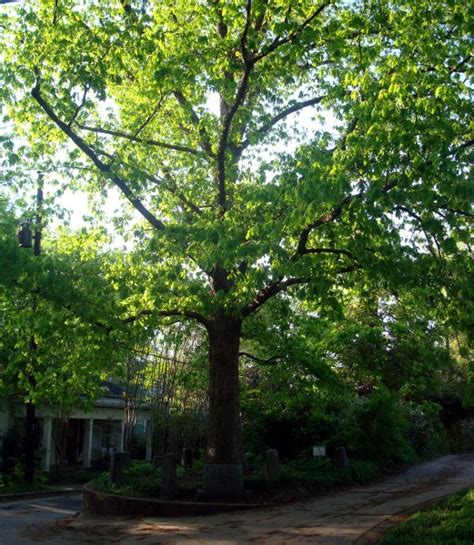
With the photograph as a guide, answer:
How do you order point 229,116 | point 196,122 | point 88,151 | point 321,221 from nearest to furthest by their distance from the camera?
1. point 321,221
2. point 229,116
3. point 88,151
4. point 196,122

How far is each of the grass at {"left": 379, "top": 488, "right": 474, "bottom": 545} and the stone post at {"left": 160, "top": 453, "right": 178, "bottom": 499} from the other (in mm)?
5872

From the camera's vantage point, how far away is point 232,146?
1560cm

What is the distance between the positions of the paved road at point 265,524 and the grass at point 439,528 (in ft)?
1.89

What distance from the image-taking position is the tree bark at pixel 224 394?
14531mm

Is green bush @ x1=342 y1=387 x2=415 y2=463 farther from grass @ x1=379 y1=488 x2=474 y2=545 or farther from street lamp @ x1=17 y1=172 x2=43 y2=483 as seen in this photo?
street lamp @ x1=17 y1=172 x2=43 y2=483

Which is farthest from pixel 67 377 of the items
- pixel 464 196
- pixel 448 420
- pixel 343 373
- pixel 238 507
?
pixel 448 420

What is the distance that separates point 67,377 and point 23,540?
377 cm

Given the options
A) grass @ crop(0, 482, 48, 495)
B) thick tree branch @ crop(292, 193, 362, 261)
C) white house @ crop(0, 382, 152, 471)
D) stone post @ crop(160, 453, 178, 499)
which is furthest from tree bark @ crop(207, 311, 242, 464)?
white house @ crop(0, 382, 152, 471)

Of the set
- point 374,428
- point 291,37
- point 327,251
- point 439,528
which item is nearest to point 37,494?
point 374,428

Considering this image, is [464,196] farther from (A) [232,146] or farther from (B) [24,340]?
(B) [24,340]

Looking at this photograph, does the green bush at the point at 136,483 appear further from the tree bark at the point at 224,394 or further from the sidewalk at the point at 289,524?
the tree bark at the point at 224,394

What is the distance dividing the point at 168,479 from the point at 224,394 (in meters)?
2.27

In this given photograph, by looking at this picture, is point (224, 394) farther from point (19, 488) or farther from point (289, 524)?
point (19, 488)

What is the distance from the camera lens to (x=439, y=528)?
8898 mm
